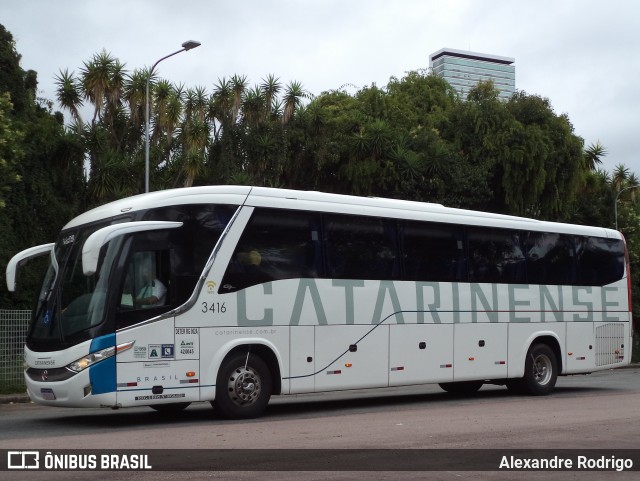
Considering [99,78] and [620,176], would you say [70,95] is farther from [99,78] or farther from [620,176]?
[620,176]

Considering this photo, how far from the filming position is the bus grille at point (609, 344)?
63.4ft

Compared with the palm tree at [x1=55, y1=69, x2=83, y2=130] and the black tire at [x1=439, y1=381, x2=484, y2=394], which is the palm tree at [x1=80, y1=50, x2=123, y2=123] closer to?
the palm tree at [x1=55, y1=69, x2=83, y2=130]

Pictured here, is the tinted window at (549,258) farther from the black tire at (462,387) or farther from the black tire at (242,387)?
the black tire at (242,387)

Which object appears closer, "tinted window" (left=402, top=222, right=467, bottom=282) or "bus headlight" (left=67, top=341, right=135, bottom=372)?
"bus headlight" (left=67, top=341, right=135, bottom=372)

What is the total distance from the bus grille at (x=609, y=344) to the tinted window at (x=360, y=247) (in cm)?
626

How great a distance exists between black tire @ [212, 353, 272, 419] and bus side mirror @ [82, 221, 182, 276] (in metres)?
2.23

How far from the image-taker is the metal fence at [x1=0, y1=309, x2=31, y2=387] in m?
19.5

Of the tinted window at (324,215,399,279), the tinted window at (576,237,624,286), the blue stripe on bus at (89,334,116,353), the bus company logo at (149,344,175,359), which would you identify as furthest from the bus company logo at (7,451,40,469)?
the tinted window at (576,237,624,286)

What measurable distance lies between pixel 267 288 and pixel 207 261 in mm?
1119

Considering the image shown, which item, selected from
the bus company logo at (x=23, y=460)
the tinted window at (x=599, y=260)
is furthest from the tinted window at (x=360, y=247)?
the bus company logo at (x=23, y=460)

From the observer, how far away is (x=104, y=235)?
12.0 m

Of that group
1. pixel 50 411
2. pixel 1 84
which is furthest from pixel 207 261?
pixel 1 84

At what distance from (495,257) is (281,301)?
17.6 feet

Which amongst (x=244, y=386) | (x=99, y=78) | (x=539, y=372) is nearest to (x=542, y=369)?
(x=539, y=372)
